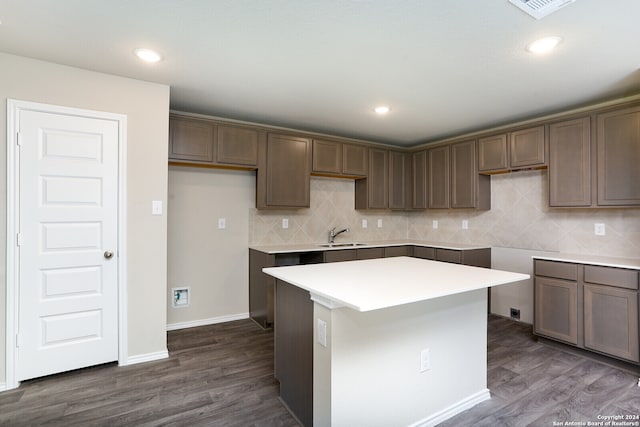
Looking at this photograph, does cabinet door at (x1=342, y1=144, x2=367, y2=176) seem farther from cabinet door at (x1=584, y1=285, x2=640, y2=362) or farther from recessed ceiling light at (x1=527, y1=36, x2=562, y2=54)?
cabinet door at (x1=584, y1=285, x2=640, y2=362)

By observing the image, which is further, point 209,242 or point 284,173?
point 284,173

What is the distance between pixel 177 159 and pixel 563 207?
12.6ft

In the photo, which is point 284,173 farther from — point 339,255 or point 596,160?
point 596,160

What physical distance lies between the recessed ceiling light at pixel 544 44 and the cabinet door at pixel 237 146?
2.61 meters

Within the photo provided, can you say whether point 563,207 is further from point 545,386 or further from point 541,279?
point 545,386

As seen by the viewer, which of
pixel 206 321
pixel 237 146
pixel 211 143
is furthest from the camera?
pixel 206 321

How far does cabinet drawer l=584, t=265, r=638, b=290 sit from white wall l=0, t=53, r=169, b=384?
11.8ft

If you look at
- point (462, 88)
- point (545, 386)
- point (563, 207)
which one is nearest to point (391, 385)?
point (545, 386)

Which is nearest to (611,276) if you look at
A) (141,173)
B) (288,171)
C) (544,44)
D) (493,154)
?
(493,154)

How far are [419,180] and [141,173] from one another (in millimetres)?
3581

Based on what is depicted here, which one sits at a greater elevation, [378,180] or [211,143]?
[211,143]

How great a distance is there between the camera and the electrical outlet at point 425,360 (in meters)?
1.91

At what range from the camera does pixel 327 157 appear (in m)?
4.21

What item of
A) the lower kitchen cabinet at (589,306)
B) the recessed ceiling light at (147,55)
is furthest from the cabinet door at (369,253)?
the recessed ceiling light at (147,55)
